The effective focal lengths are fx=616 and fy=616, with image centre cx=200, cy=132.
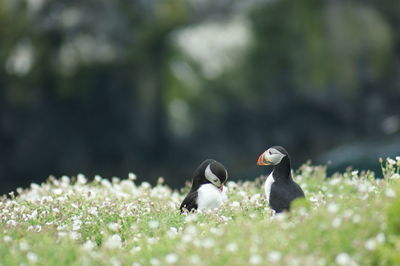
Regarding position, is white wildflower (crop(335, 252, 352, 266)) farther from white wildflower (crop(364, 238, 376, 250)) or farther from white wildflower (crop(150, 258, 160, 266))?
white wildflower (crop(150, 258, 160, 266))

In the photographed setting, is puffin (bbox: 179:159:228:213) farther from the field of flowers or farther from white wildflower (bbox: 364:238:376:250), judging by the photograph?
white wildflower (bbox: 364:238:376:250)

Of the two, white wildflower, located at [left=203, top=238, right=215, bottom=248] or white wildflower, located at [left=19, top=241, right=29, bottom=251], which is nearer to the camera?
white wildflower, located at [left=203, top=238, right=215, bottom=248]

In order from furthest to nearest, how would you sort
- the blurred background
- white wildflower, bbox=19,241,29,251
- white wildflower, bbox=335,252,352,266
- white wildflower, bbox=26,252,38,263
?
the blurred background → white wildflower, bbox=19,241,29,251 → white wildflower, bbox=26,252,38,263 → white wildflower, bbox=335,252,352,266

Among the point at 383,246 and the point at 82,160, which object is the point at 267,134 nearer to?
the point at 82,160

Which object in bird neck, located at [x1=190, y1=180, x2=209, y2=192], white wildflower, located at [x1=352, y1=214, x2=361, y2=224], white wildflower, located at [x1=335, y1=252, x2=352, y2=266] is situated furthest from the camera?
bird neck, located at [x1=190, y1=180, x2=209, y2=192]

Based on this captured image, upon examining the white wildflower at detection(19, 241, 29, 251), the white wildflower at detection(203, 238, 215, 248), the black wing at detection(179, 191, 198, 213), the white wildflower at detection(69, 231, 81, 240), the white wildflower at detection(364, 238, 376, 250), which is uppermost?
the black wing at detection(179, 191, 198, 213)

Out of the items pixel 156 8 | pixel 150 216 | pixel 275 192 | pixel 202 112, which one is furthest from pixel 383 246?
pixel 156 8

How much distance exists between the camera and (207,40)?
2484 centimetres

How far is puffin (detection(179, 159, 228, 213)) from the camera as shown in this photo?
8805mm

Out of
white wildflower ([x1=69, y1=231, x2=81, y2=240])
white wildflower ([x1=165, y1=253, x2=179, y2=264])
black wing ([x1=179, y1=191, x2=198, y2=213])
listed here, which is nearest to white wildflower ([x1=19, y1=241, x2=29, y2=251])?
white wildflower ([x1=69, y1=231, x2=81, y2=240])

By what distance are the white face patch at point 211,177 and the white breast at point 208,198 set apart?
0.29 ft

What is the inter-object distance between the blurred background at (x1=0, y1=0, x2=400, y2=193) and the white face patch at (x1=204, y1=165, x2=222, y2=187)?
14476 mm

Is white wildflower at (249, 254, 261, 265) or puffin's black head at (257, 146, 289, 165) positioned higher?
puffin's black head at (257, 146, 289, 165)

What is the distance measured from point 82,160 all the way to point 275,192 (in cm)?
1785
